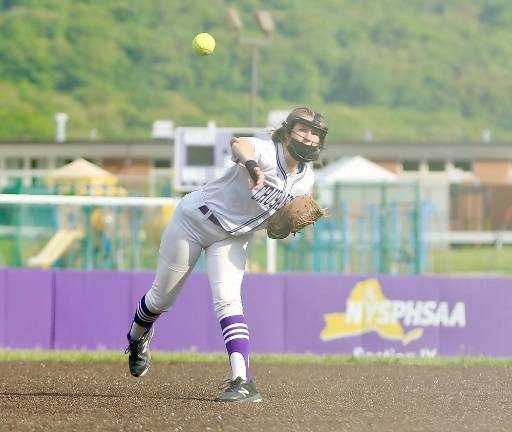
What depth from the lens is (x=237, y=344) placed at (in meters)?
7.86

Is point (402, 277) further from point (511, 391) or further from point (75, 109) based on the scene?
point (75, 109)

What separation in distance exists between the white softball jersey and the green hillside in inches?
3341

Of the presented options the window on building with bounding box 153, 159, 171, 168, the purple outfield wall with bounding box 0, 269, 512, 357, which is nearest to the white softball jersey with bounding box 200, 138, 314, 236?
the purple outfield wall with bounding box 0, 269, 512, 357

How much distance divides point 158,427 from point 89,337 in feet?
23.4

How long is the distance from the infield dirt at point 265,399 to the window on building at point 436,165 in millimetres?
50899

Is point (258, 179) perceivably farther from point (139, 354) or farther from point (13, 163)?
point (13, 163)

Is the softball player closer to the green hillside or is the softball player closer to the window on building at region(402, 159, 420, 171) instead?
the window on building at region(402, 159, 420, 171)

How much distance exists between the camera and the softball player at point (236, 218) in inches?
309

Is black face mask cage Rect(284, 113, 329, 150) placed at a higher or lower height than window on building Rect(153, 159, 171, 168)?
lower

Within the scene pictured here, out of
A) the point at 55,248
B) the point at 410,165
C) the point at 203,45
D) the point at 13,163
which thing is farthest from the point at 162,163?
the point at 203,45

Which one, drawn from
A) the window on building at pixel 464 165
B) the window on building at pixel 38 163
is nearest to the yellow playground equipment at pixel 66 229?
the window on building at pixel 38 163

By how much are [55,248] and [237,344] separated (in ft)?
41.6

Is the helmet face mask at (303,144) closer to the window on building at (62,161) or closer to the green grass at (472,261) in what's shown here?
the green grass at (472,261)

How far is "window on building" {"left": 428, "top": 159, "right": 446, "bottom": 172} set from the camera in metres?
61.4
